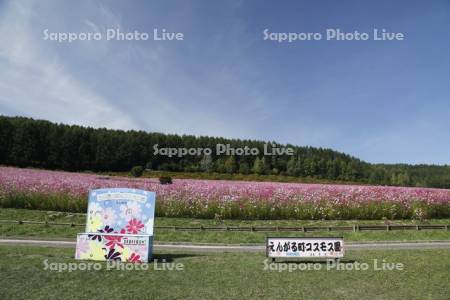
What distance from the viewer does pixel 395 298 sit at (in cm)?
791

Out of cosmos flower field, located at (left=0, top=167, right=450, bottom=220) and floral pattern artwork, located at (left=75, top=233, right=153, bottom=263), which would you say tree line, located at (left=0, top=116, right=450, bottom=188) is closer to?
cosmos flower field, located at (left=0, top=167, right=450, bottom=220)

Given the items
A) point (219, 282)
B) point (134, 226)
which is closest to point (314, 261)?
point (219, 282)

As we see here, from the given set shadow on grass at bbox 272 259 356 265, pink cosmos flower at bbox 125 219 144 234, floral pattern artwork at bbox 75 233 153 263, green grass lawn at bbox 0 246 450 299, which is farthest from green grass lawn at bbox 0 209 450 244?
green grass lawn at bbox 0 246 450 299

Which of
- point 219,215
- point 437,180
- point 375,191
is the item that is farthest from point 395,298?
point 437,180

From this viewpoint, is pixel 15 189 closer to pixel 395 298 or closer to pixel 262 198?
pixel 262 198

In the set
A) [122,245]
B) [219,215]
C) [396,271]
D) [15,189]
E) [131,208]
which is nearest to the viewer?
[396,271]

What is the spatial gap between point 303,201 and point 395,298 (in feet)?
59.6

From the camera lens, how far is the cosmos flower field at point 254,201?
25.3m

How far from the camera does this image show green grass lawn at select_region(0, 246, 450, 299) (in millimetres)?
8023

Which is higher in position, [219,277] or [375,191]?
[375,191]

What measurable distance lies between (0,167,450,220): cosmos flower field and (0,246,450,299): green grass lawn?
46.3 ft

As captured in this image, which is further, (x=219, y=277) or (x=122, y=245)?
(x=122, y=245)

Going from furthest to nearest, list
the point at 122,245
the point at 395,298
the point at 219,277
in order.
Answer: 1. the point at 122,245
2. the point at 219,277
3. the point at 395,298

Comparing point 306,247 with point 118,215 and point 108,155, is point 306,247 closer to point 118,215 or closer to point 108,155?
point 118,215
